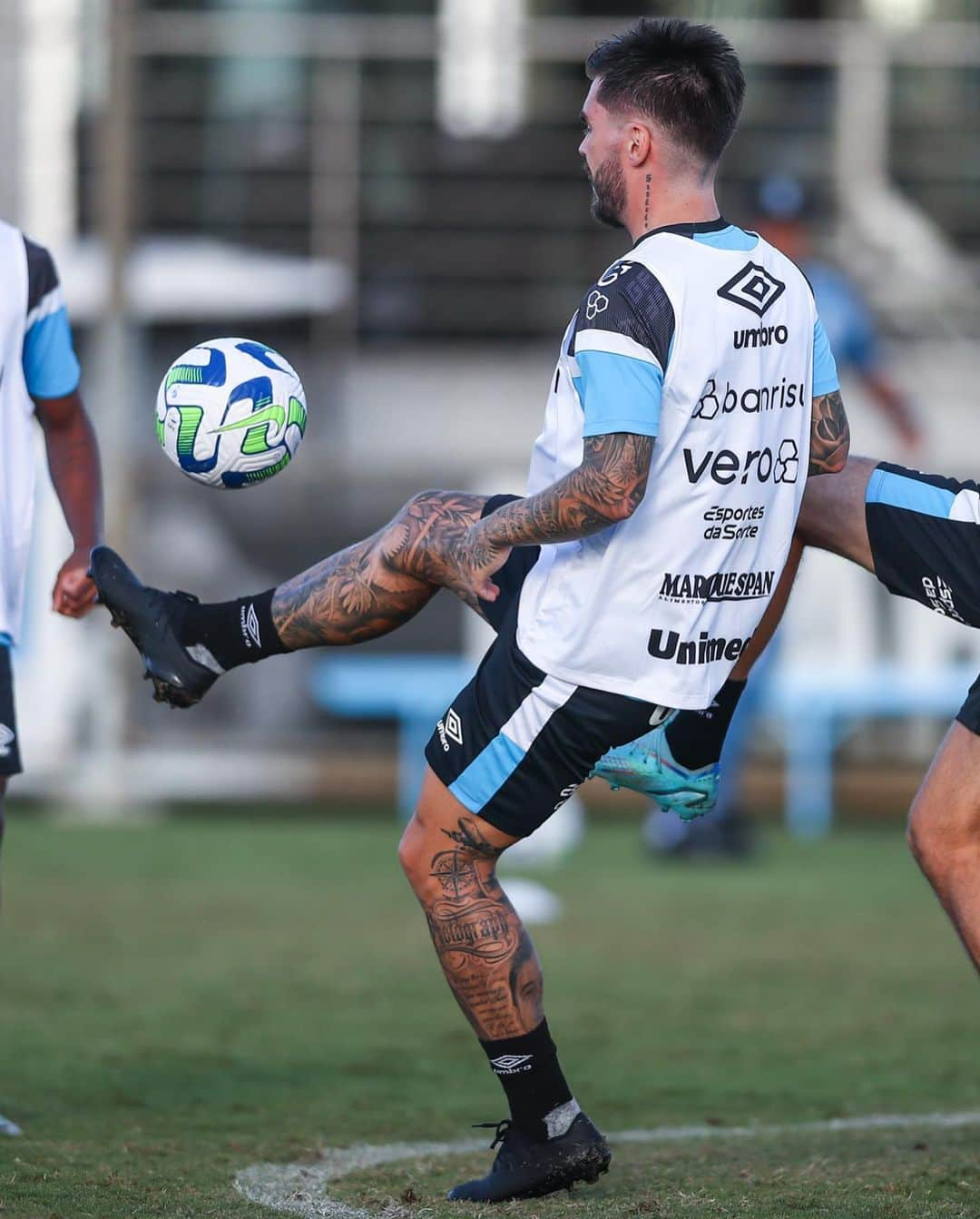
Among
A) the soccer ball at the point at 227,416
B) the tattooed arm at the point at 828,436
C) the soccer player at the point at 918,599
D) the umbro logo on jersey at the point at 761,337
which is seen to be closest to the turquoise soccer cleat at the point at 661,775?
the soccer player at the point at 918,599

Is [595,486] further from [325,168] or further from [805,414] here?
[325,168]

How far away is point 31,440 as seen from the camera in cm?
450

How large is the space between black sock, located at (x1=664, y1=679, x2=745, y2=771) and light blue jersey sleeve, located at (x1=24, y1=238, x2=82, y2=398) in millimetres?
1635

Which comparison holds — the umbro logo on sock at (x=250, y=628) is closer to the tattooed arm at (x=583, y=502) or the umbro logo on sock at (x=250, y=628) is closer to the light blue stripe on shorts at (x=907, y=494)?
the tattooed arm at (x=583, y=502)

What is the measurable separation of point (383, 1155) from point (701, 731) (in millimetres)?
1214

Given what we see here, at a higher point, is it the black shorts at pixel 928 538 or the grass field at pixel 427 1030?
the black shorts at pixel 928 538

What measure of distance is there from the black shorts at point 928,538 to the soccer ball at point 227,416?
1.28 metres

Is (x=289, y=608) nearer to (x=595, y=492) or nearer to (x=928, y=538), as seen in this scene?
(x=595, y=492)

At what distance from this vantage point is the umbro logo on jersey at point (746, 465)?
12.3 feet

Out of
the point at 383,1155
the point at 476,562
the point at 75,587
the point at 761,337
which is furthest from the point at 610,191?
the point at 383,1155

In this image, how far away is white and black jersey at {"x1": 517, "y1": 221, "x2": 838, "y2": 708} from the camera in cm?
364

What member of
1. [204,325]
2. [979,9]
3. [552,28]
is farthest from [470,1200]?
[979,9]

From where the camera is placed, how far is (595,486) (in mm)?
3615

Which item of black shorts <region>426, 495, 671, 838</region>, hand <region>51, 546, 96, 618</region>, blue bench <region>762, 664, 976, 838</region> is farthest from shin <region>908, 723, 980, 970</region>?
blue bench <region>762, 664, 976, 838</region>
